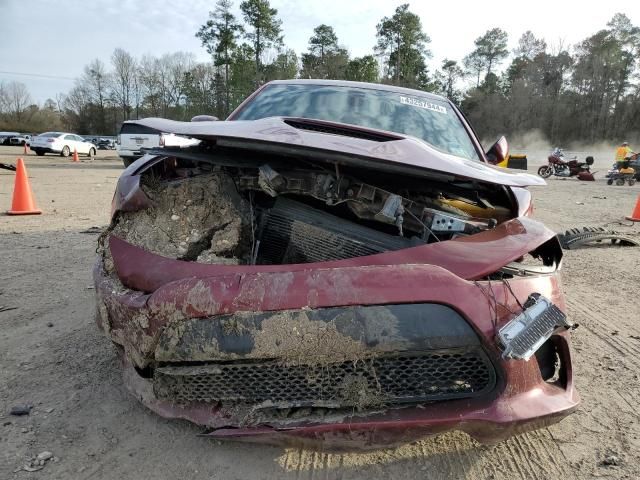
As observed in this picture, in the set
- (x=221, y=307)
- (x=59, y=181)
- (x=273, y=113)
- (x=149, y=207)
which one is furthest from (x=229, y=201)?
(x=59, y=181)

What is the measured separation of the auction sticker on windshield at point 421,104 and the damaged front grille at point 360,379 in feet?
7.63

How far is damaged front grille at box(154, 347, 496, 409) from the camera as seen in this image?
5.11ft

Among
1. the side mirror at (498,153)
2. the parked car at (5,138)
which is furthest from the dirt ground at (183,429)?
the parked car at (5,138)

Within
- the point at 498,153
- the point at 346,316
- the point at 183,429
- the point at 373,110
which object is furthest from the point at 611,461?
the point at 373,110

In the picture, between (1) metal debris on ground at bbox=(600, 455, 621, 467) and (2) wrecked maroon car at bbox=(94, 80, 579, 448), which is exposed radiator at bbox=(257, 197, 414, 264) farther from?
(1) metal debris on ground at bbox=(600, 455, 621, 467)

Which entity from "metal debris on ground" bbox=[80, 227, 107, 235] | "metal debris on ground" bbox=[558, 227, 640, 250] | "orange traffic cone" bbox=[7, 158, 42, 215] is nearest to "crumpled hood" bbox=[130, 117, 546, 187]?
"metal debris on ground" bbox=[558, 227, 640, 250]

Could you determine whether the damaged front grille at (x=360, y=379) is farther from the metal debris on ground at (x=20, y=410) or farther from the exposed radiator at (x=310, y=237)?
the metal debris on ground at (x=20, y=410)

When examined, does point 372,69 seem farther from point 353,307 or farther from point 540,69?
point 353,307

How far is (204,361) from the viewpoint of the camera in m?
1.59

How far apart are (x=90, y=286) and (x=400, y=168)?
3124 mm

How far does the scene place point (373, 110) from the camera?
3219 mm

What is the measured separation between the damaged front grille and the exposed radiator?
1.96ft

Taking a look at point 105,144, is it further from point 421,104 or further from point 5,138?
point 421,104

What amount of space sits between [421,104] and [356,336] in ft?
8.04
